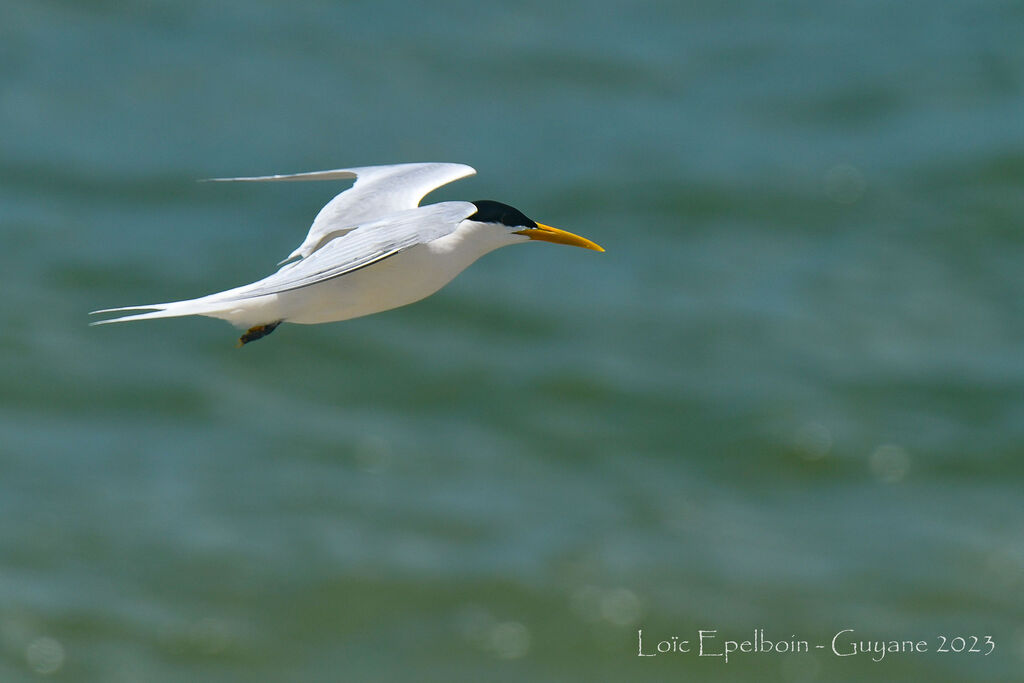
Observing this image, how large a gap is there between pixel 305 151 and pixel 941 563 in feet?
40.5

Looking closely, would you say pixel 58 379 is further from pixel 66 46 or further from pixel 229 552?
pixel 66 46

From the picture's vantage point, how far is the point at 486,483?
2052 centimetres

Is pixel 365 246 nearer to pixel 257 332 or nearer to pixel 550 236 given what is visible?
pixel 257 332

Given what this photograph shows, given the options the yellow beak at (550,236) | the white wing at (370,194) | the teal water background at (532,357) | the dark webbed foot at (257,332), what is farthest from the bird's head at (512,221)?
the teal water background at (532,357)

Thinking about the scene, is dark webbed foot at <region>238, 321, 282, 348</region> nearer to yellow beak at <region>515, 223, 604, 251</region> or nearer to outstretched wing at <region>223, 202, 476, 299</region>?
outstretched wing at <region>223, 202, 476, 299</region>

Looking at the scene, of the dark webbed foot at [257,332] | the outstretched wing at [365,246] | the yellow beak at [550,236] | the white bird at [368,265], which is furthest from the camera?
the yellow beak at [550,236]

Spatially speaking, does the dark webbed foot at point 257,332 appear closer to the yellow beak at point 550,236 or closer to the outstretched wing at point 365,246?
the outstretched wing at point 365,246

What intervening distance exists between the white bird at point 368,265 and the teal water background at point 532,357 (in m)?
12.4

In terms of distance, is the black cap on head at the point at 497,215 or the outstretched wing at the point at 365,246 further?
the black cap on head at the point at 497,215

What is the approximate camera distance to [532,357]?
22.3 m

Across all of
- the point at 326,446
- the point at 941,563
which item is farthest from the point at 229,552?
the point at 941,563

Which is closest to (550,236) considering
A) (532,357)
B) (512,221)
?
(512,221)

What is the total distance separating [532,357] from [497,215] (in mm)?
16153

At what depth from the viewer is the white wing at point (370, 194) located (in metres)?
6.17
